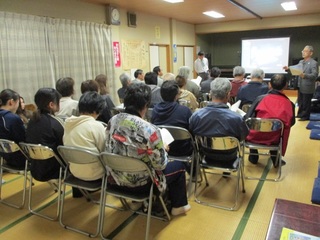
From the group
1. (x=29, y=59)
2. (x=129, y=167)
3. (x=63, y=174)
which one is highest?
(x=29, y=59)

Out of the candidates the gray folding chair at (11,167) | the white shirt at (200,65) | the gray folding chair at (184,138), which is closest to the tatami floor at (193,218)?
the gray folding chair at (11,167)

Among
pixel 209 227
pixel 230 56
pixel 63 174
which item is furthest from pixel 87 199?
pixel 230 56

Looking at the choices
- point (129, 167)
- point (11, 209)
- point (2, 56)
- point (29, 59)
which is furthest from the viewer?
point (29, 59)

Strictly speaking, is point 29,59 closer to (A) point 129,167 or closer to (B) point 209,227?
(A) point 129,167

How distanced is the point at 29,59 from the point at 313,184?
13.7 feet

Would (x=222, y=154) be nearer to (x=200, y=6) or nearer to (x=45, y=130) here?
(x=45, y=130)

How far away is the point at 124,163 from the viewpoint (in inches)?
70.7

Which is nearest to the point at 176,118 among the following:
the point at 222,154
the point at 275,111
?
the point at 222,154

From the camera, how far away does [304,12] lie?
26.1 feet

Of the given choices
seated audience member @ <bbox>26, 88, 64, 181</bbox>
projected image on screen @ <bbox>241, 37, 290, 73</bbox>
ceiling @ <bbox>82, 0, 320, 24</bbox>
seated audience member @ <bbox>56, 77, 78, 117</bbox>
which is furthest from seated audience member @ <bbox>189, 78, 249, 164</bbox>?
projected image on screen @ <bbox>241, 37, 290, 73</bbox>

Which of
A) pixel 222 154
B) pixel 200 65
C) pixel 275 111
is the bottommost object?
pixel 222 154

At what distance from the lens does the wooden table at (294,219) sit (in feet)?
3.79

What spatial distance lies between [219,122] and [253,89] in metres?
1.81

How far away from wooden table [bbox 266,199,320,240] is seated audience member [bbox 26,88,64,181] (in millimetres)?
1763
